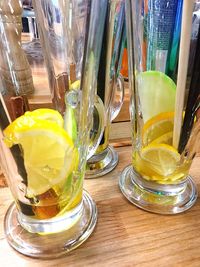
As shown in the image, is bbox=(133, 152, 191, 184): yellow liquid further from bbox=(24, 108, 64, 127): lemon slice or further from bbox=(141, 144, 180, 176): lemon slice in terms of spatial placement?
bbox=(24, 108, 64, 127): lemon slice

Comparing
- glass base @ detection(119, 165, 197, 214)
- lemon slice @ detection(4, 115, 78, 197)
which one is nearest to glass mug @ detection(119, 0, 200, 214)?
glass base @ detection(119, 165, 197, 214)

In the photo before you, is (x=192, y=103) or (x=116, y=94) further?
(x=116, y=94)

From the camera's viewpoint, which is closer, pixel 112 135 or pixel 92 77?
pixel 92 77

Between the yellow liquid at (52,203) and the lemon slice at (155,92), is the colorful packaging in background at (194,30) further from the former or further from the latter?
the yellow liquid at (52,203)

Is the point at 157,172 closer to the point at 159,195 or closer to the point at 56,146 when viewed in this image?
the point at 159,195

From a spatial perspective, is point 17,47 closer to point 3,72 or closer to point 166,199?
point 3,72

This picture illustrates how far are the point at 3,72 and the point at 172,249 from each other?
22cm

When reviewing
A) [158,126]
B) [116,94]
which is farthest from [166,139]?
[116,94]

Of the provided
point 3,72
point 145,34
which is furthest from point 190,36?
point 3,72

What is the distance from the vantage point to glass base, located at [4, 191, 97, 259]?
25cm

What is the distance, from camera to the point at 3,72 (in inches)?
9.7

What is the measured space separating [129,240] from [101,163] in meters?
0.13

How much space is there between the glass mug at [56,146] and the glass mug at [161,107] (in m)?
0.06

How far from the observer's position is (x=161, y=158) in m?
0.30
